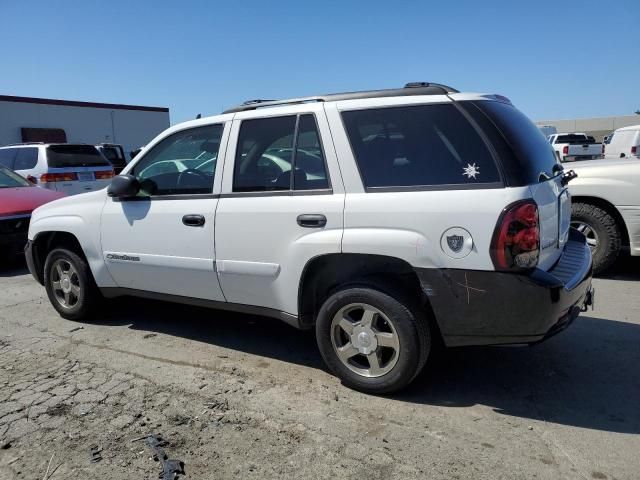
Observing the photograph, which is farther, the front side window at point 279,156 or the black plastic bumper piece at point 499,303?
the front side window at point 279,156

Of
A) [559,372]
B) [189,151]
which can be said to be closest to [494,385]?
[559,372]

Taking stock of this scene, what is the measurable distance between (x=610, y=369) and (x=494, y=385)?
35.2 inches

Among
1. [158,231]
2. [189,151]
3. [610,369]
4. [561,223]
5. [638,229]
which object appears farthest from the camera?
[638,229]

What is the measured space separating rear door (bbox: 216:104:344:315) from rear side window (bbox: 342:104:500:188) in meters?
0.22

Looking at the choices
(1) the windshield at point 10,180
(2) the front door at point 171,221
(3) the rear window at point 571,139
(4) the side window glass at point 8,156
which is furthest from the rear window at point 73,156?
A: (3) the rear window at point 571,139

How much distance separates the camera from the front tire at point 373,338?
10.4 feet

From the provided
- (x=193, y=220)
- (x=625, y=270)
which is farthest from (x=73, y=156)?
(x=625, y=270)

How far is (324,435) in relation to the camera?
2.96 metres

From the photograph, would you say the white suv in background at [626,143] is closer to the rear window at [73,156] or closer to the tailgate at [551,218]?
the tailgate at [551,218]

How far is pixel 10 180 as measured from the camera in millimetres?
8719

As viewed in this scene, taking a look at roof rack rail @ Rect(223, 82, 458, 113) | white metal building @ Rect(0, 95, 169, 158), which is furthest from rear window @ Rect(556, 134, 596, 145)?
roof rack rail @ Rect(223, 82, 458, 113)

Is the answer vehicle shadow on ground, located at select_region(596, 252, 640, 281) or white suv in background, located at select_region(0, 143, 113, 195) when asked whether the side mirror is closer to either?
vehicle shadow on ground, located at select_region(596, 252, 640, 281)

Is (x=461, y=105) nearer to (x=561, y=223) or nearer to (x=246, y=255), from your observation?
(x=561, y=223)

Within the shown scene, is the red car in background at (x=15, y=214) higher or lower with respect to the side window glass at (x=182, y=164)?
lower
